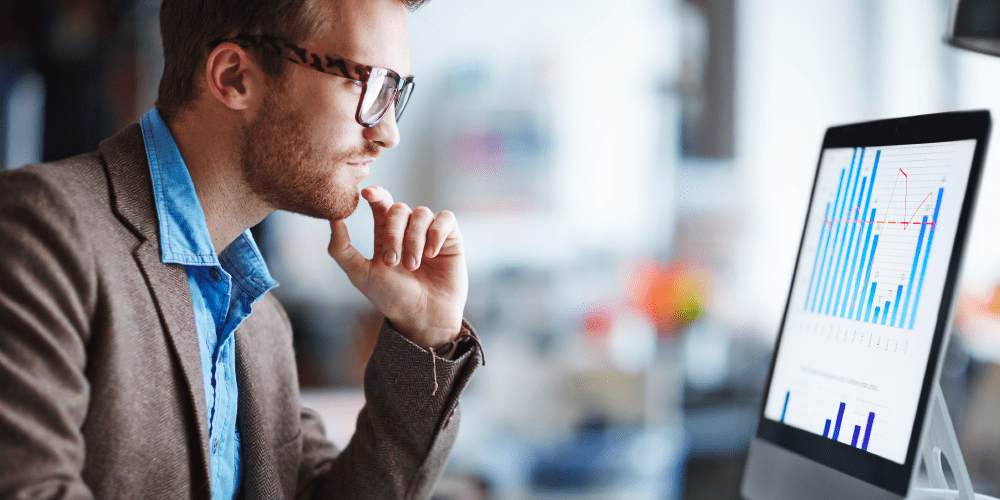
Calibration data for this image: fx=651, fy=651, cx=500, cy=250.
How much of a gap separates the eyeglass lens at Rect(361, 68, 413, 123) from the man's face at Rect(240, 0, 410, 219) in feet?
0.06

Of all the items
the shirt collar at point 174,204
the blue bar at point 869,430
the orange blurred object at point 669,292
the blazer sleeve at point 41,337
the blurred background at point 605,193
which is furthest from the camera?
the orange blurred object at point 669,292

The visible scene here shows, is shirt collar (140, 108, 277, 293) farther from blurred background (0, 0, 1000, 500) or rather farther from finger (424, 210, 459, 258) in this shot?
blurred background (0, 0, 1000, 500)

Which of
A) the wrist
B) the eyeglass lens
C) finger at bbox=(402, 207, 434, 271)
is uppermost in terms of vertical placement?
the eyeglass lens

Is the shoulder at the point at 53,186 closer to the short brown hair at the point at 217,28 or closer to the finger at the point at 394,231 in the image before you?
the short brown hair at the point at 217,28

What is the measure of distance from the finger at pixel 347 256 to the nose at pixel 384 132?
6.6 inches

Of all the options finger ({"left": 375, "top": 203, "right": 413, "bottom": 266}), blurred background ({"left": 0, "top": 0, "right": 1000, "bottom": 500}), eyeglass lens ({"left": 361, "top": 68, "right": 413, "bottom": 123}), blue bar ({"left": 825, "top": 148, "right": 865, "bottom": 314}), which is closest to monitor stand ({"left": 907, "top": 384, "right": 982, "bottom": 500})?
blue bar ({"left": 825, "top": 148, "right": 865, "bottom": 314})

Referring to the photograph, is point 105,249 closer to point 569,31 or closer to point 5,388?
point 5,388

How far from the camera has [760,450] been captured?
0.91 m

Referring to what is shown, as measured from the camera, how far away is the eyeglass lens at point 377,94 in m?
1.06

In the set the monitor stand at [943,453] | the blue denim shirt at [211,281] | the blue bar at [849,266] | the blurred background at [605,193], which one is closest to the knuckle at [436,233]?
the blue denim shirt at [211,281]

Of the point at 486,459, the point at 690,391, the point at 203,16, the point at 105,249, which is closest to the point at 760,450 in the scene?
the point at 105,249

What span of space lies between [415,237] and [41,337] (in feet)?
1.75

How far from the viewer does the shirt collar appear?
88 centimetres

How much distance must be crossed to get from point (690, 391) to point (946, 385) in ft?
3.69
